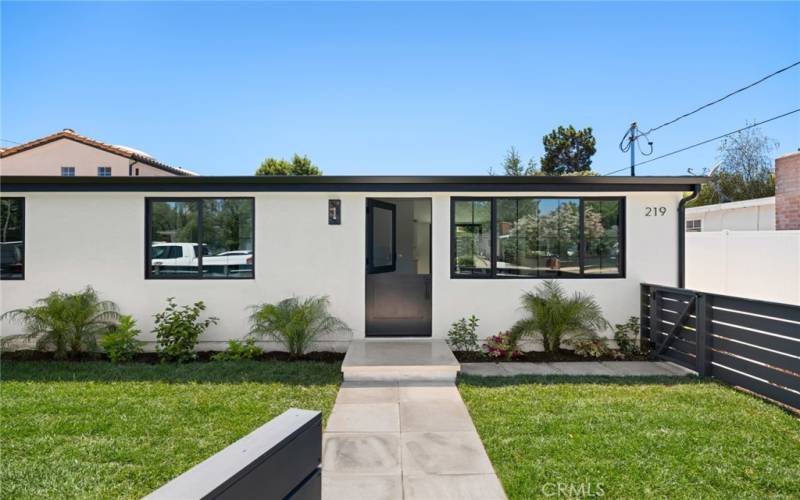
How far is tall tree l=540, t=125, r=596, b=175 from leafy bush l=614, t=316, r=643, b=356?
26.9 metres

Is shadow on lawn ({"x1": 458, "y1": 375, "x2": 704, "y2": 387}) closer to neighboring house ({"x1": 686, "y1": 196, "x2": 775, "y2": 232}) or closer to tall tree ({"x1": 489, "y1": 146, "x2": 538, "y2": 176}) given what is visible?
neighboring house ({"x1": 686, "y1": 196, "x2": 775, "y2": 232})

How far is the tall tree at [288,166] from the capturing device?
30.1m

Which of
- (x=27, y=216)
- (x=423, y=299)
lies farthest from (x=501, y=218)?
(x=27, y=216)

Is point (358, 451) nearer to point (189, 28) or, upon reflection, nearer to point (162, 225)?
point (162, 225)

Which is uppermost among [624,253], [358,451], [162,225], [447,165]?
[447,165]

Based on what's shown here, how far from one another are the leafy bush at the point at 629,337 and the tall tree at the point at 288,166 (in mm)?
26446

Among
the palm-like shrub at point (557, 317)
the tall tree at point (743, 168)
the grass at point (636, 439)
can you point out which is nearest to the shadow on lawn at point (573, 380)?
the grass at point (636, 439)

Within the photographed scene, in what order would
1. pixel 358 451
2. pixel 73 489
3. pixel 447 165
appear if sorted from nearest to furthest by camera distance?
1. pixel 73 489
2. pixel 358 451
3. pixel 447 165

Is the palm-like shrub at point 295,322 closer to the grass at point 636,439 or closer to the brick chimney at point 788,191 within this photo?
the grass at point 636,439

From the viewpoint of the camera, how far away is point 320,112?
15.4 m

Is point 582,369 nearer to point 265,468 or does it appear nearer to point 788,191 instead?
point 265,468

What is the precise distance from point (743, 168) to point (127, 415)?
31.4m

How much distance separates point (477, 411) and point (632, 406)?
1.58 meters

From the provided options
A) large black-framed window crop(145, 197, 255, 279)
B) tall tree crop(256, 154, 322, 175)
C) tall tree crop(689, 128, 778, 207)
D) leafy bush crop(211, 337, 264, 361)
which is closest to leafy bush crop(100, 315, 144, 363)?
large black-framed window crop(145, 197, 255, 279)
